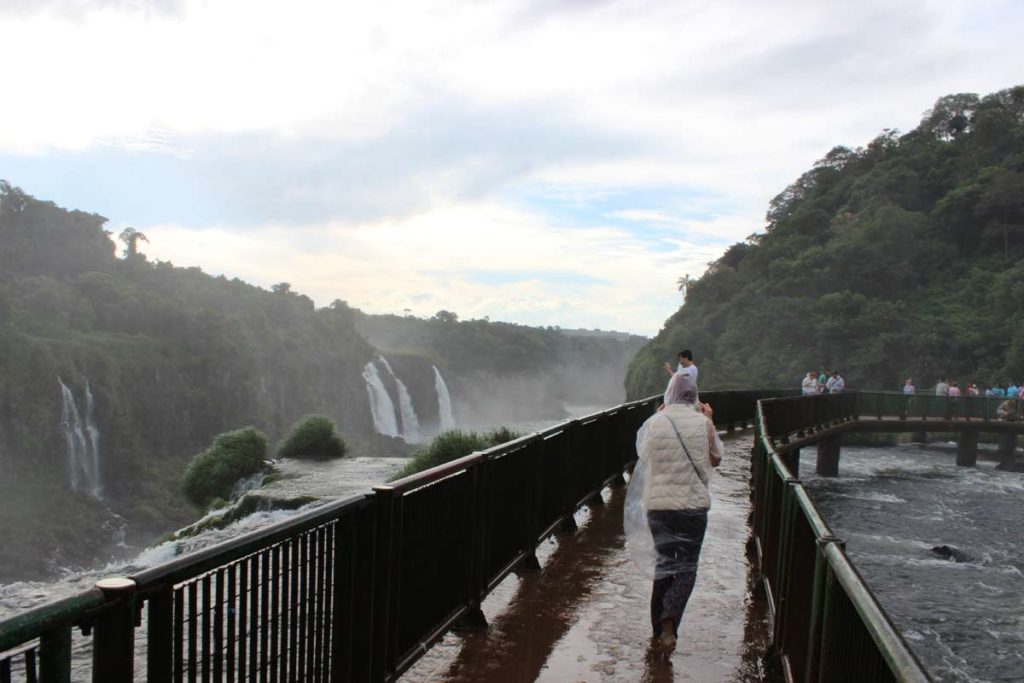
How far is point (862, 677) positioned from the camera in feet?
9.08

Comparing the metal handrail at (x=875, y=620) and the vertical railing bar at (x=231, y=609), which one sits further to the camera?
the vertical railing bar at (x=231, y=609)

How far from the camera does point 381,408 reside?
82.0 meters

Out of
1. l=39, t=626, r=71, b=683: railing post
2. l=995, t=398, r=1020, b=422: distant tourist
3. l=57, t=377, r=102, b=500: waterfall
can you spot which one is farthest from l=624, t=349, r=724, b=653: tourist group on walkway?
l=57, t=377, r=102, b=500: waterfall

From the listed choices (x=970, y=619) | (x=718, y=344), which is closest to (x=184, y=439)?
(x=718, y=344)

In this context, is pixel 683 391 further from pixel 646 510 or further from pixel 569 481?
pixel 569 481

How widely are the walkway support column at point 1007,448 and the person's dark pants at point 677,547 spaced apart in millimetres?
37431

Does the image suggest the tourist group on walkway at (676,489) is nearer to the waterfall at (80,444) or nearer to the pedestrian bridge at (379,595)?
the pedestrian bridge at (379,595)

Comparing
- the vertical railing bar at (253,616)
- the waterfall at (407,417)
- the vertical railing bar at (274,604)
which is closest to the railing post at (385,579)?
the vertical railing bar at (274,604)

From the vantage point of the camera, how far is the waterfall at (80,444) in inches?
2093

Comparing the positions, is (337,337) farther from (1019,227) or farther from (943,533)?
(943,533)

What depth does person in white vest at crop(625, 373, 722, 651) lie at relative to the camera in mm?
5363

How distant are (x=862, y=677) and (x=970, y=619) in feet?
50.4

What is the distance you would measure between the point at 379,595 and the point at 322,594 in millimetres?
542

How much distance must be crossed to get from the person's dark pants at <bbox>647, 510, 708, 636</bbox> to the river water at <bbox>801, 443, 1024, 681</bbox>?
139cm
